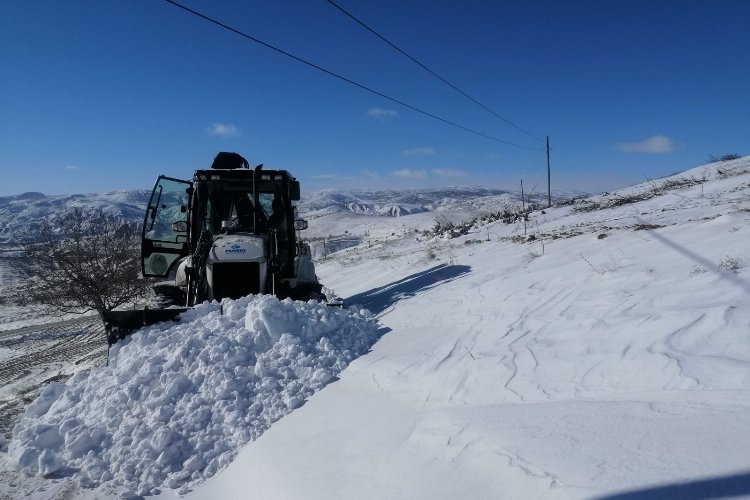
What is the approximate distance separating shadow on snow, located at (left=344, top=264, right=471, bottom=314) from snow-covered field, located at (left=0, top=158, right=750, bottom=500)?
1518 mm

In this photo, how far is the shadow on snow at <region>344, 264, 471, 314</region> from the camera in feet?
28.0

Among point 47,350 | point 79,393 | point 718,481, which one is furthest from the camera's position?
point 47,350

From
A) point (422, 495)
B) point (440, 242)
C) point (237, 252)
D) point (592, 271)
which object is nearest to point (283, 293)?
point (237, 252)

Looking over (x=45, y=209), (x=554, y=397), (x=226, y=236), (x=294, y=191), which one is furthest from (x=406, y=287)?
(x=45, y=209)

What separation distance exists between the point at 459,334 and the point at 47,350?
10.6 meters

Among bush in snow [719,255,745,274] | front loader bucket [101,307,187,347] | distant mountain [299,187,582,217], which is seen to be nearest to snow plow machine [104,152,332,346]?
front loader bucket [101,307,187,347]

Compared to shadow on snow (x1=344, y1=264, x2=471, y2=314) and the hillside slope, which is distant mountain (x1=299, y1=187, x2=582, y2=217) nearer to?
shadow on snow (x1=344, y1=264, x2=471, y2=314)

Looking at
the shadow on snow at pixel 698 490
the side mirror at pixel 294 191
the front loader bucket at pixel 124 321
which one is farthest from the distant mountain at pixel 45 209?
the shadow on snow at pixel 698 490

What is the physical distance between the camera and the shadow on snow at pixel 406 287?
8.55m

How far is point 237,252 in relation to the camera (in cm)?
697

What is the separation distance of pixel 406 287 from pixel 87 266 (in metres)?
10.1

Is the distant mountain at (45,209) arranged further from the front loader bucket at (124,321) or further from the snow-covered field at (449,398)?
the snow-covered field at (449,398)

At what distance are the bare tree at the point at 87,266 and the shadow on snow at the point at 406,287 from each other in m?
7.51

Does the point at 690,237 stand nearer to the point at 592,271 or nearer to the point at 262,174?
the point at 592,271
